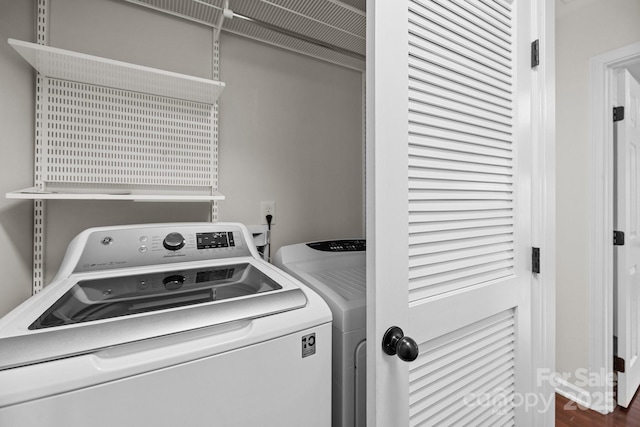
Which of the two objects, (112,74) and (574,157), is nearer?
(112,74)

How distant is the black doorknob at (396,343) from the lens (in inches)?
27.2

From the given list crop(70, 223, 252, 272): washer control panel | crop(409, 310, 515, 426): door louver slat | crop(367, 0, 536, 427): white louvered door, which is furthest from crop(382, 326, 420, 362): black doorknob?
crop(70, 223, 252, 272): washer control panel

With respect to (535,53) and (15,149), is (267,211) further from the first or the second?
(535,53)

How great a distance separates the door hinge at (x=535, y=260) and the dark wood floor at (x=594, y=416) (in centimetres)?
135

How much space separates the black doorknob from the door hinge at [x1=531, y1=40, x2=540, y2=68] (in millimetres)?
1167

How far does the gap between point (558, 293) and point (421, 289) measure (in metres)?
1.87

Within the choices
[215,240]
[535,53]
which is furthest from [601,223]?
[215,240]

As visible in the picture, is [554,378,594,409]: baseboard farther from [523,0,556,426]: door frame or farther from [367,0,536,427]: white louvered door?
[367,0,536,427]: white louvered door

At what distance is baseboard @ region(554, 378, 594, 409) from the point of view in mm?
1909

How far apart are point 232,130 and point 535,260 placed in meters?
1.58

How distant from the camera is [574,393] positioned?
1978mm

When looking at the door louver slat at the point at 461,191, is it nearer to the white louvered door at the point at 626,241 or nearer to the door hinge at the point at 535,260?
the door hinge at the point at 535,260

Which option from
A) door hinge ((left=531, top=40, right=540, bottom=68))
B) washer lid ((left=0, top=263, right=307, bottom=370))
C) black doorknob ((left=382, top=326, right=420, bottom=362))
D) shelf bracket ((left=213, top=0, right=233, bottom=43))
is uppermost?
shelf bracket ((left=213, top=0, right=233, bottom=43))

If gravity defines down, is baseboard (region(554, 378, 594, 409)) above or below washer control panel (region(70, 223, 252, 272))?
below
